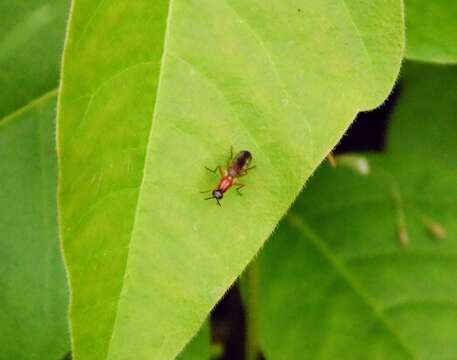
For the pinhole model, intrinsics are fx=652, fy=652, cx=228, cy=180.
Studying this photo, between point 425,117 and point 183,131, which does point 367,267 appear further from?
point 183,131

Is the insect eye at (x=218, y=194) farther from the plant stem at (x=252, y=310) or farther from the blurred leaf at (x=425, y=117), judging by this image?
the blurred leaf at (x=425, y=117)

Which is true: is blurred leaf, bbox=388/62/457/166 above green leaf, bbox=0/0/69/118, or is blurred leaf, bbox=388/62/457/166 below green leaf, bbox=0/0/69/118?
below

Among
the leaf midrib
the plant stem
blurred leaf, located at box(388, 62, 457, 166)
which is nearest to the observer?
the leaf midrib

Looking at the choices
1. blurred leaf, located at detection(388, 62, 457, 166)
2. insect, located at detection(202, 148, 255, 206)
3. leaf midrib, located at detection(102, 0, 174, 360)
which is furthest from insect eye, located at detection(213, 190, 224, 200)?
blurred leaf, located at detection(388, 62, 457, 166)

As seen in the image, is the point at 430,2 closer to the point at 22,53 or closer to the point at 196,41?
the point at 196,41

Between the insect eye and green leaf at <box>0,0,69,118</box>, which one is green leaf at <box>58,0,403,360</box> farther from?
green leaf at <box>0,0,69,118</box>

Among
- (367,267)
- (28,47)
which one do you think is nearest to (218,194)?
(28,47)

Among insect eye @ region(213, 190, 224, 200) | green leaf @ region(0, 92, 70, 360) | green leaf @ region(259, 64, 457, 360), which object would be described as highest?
insect eye @ region(213, 190, 224, 200)
